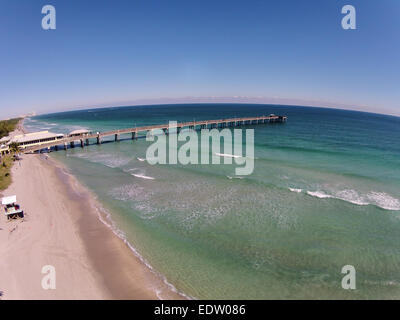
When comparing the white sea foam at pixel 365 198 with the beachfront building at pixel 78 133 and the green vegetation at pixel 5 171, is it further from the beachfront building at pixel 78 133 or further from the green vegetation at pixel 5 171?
the beachfront building at pixel 78 133

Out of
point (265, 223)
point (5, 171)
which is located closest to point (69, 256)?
point (265, 223)

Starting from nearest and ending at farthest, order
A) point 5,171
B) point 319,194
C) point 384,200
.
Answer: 1. point 384,200
2. point 319,194
3. point 5,171

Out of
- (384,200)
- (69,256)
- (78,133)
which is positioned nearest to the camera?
(69,256)

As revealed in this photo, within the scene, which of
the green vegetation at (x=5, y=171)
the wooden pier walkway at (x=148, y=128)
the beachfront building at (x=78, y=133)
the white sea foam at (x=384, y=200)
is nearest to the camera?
the white sea foam at (x=384, y=200)

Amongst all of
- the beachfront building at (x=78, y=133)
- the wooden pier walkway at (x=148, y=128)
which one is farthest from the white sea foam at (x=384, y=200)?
the beachfront building at (x=78, y=133)

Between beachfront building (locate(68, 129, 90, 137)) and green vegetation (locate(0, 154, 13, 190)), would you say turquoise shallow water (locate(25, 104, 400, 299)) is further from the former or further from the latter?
beachfront building (locate(68, 129, 90, 137))

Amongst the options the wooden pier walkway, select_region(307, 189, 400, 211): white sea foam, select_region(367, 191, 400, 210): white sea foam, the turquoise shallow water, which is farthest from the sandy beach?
the wooden pier walkway

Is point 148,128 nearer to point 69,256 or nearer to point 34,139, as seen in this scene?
point 34,139
